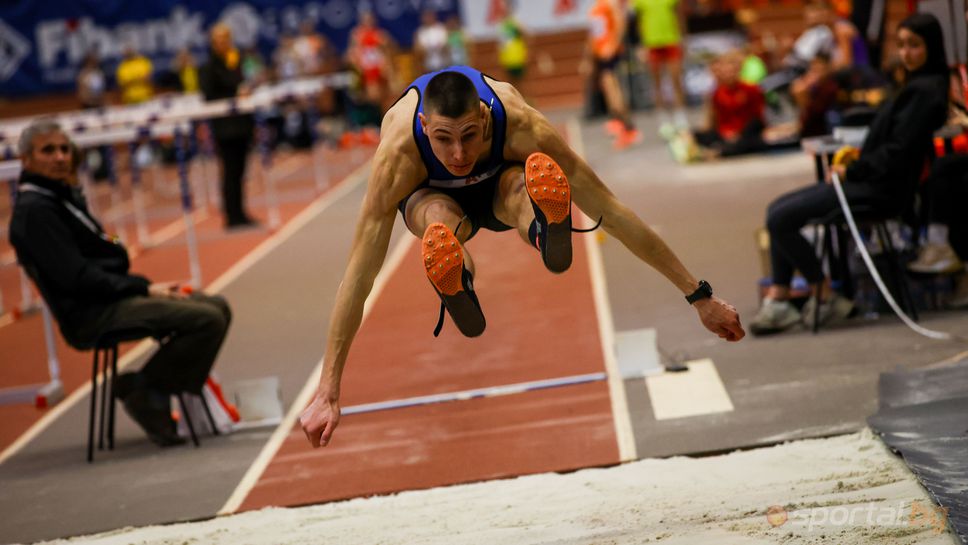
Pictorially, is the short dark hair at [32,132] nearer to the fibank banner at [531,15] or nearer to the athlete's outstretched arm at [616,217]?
the athlete's outstretched arm at [616,217]

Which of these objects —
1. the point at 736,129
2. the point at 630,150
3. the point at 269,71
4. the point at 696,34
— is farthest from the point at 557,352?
the point at 269,71

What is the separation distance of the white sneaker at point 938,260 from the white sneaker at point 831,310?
40 cm

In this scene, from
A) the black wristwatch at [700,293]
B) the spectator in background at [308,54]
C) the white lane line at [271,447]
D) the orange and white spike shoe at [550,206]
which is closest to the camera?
the orange and white spike shoe at [550,206]

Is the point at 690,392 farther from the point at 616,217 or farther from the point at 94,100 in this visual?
the point at 94,100

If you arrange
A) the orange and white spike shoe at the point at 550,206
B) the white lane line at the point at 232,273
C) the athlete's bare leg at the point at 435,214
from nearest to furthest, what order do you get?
the orange and white spike shoe at the point at 550,206, the athlete's bare leg at the point at 435,214, the white lane line at the point at 232,273

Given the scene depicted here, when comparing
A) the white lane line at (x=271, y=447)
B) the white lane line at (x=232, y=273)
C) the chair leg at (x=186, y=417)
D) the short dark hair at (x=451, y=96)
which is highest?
the short dark hair at (x=451, y=96)

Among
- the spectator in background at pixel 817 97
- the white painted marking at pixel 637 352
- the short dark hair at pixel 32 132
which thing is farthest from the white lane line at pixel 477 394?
the spectator in background at pixel 817 97

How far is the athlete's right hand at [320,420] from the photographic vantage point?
4.11 m

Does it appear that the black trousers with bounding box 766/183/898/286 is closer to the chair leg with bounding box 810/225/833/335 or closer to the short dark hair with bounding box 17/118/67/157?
the chair leg with bounding box 810/225/833/335

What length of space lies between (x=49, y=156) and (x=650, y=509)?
3395 mm

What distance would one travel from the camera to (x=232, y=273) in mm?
10812

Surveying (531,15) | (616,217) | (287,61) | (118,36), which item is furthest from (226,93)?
(118,36)

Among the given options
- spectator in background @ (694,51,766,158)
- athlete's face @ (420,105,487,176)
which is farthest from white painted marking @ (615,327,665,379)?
spectator in background @ (694,51,766,158)

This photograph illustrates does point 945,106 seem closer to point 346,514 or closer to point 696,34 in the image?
point 346,514
